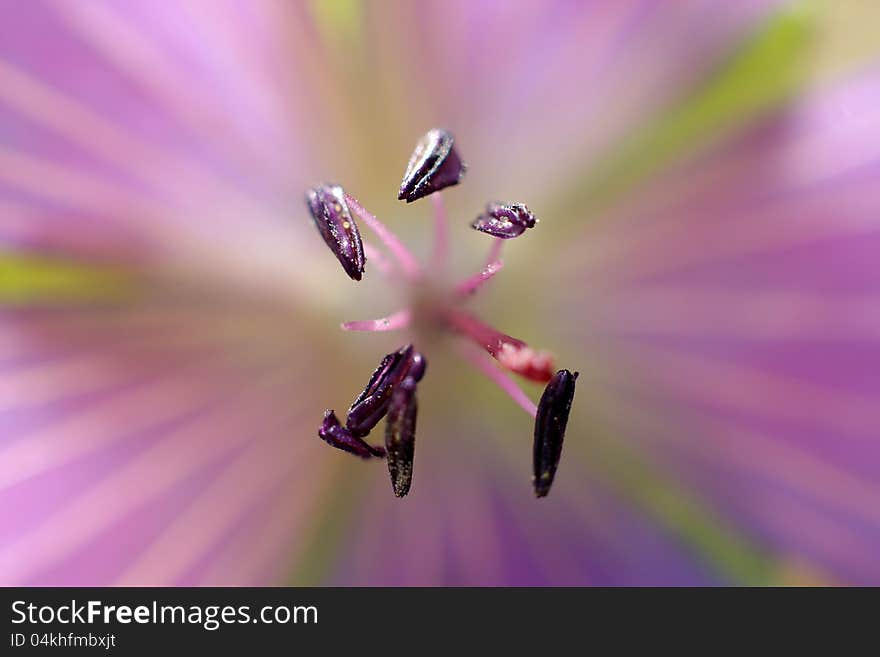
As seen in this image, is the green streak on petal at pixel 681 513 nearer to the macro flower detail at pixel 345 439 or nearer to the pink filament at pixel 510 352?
the pink filament at pixel 510 352

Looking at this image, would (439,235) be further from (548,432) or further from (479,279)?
(548,432)

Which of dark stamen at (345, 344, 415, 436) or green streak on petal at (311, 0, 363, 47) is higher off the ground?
green streak on petal at (311, 0, 363, 47)

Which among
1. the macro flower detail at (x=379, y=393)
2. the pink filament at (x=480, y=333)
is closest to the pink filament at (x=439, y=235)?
the pink filament at (x=480, y=333)

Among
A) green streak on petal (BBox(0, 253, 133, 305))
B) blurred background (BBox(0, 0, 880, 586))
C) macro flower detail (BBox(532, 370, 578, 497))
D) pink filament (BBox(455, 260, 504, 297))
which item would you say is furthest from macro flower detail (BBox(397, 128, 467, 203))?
green streak on petal (BBox(0, 253, 133, 305))

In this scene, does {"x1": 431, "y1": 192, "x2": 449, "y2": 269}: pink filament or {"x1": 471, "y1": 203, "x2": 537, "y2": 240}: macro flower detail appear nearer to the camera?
{"x1": 471, "y1": 203, "x2": 537, "y2": 240}: macro flower detail

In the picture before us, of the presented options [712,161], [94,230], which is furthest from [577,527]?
[94,230]

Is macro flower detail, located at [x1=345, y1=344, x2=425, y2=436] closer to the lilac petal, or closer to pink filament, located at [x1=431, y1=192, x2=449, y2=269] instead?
the lilac petal

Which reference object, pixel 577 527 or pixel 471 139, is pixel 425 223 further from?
pixel 577 527

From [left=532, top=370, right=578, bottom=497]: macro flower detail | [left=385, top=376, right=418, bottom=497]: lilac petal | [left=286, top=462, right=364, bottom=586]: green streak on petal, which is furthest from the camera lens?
[left=286, top=462, right=364, bottom=586]: green streak on petal
